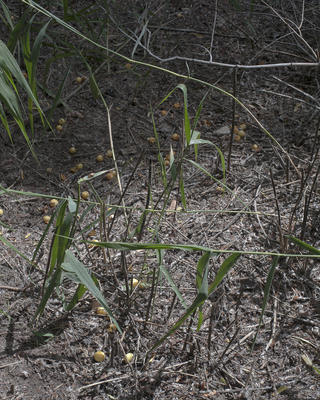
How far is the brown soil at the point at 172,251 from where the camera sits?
1204 millimetres

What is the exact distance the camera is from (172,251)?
1.57 m

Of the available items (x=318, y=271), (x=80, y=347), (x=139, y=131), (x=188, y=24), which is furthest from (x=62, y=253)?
(x=188, y=24)

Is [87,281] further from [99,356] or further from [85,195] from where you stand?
[85,195]

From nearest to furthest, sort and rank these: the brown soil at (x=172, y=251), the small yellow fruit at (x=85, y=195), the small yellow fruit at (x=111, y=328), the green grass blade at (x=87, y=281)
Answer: the green grass blade at (x=87, y=281) < the brown soil at (x=172, y=251) < the small yellow fruit at (x=111, y=328) < the small yellow fruit at (x=85, y=195)

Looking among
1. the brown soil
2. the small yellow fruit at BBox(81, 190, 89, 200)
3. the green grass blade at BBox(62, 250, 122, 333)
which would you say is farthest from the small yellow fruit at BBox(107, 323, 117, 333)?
the small yellow fruit at BBox(81, 190, 89, 200)

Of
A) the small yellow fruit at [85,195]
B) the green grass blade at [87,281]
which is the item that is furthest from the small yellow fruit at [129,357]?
the small yellow fruit at [85,195]

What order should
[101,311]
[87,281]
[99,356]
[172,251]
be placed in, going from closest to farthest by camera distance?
[87,281] < [99,356] < [101,311] < [172,251]

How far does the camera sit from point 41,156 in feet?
6.45

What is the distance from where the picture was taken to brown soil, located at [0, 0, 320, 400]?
3.95ft

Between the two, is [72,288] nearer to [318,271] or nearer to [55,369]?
[55,369]

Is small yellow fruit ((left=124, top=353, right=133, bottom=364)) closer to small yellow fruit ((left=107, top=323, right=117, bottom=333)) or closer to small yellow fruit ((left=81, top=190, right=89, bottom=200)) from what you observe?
small yellow fruit ((left=107, top=323, right=117, bottom=333))

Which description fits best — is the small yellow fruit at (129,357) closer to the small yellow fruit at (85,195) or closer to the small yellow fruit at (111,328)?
the small yellow fruit at (111,328)

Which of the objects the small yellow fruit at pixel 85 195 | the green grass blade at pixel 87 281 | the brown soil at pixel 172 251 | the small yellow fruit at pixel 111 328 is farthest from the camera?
the small yellow fruit at pixel 85 195

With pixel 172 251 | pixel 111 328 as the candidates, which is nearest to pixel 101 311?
pixel 111 328
